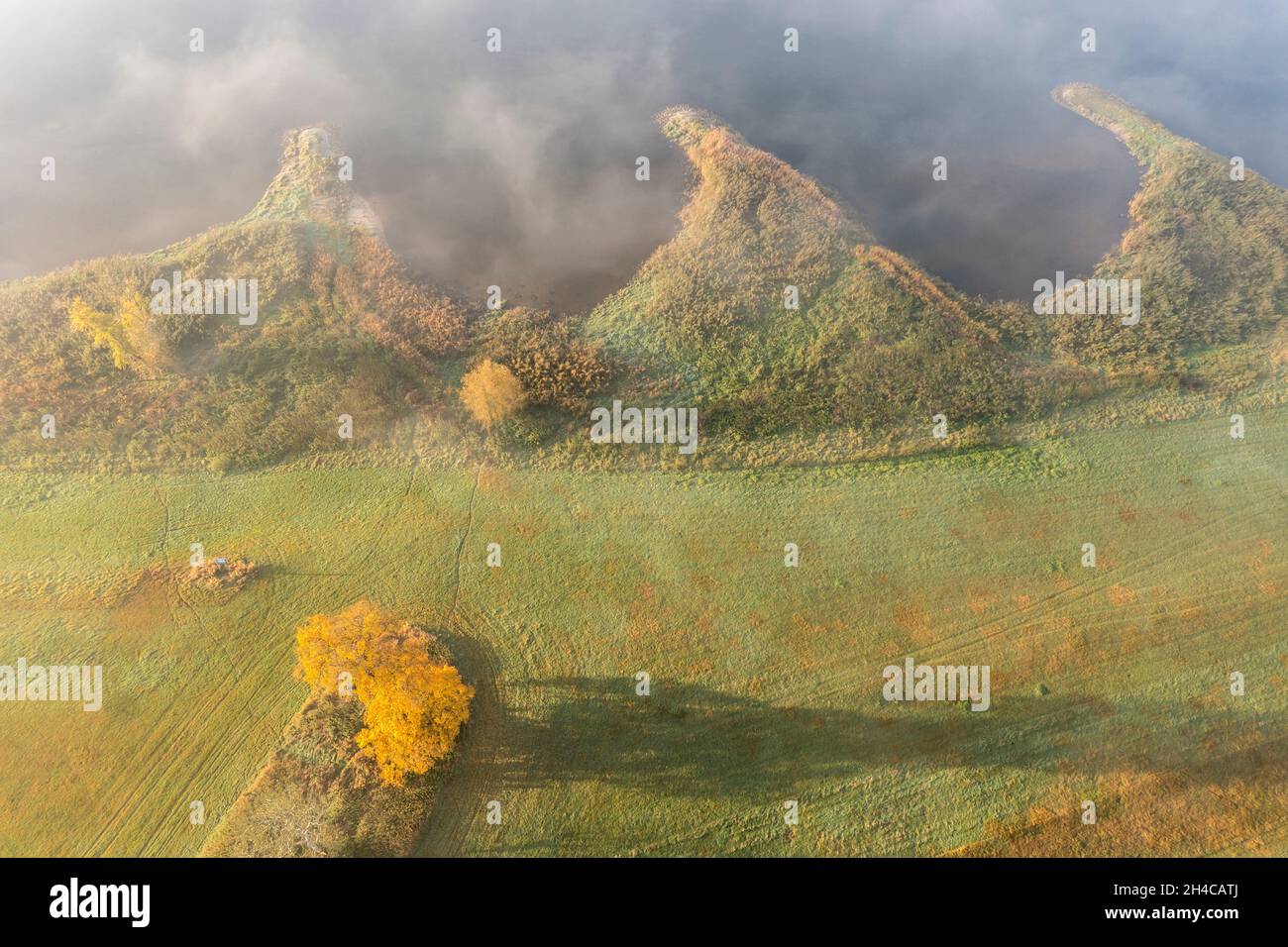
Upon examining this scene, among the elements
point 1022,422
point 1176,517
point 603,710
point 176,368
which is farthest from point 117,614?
point 1176,517

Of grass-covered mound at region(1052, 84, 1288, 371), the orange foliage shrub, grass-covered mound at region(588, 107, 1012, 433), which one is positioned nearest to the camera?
grass-covered mound at region(588, 107, 1012, 433)

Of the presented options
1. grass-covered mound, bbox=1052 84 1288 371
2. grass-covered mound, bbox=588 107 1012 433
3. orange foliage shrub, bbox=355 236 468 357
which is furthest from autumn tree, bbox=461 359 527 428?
grass-covered mound, bbox=1052 84 1288 371

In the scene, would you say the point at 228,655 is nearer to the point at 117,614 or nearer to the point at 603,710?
the point at 117,614

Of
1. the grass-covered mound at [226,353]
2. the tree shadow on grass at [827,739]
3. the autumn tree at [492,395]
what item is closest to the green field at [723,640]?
the tree shadow on grass at [827,739]

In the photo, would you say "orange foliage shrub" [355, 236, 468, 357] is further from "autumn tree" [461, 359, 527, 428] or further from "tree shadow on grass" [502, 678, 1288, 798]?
"tree shadow on grass" [502, 678, 1288, 798]

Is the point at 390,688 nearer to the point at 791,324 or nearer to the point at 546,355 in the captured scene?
the point at 546,355

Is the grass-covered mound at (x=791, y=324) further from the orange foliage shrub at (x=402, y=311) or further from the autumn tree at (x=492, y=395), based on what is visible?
the orange foliage shrub at (x=402, y=311)

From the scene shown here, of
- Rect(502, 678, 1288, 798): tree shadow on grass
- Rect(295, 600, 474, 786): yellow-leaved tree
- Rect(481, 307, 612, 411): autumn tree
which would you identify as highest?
Rect(481, 307, 612, 411): autumn tree
